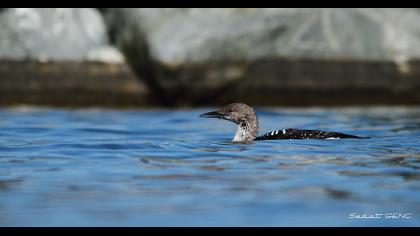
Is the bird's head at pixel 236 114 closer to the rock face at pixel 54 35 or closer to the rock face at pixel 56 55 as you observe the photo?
the rock face at pixel 56 55

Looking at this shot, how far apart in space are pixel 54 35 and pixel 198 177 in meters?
7.26

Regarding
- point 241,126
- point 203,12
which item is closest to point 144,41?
point 203,12

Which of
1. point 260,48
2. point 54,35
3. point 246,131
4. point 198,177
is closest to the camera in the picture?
point 198,177

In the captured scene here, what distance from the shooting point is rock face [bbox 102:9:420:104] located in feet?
42.4

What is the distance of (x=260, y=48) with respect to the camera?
12969 millimetres

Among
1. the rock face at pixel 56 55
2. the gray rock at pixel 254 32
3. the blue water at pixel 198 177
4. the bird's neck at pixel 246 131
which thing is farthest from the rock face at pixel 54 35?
the bird's neck at pixel 246 131

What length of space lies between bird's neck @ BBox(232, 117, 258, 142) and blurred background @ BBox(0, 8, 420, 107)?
3.83m

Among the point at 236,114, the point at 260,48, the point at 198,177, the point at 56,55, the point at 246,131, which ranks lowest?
the point at 198,177

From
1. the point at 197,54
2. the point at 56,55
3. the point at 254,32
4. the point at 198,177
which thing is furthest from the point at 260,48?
the point at 198,177

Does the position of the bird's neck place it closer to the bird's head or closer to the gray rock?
the bird's head

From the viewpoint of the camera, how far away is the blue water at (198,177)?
4.83 metres

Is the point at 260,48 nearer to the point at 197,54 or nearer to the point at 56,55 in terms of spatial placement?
the point at 197,54

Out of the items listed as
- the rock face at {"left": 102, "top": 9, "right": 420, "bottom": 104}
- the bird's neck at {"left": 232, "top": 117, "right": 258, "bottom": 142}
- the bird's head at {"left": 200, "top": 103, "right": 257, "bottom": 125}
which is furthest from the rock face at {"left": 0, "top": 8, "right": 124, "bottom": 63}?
the bird's neck at {"left": 232, "top": 117, "right": 258, "bottom": 142}

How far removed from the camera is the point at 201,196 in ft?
17.6
